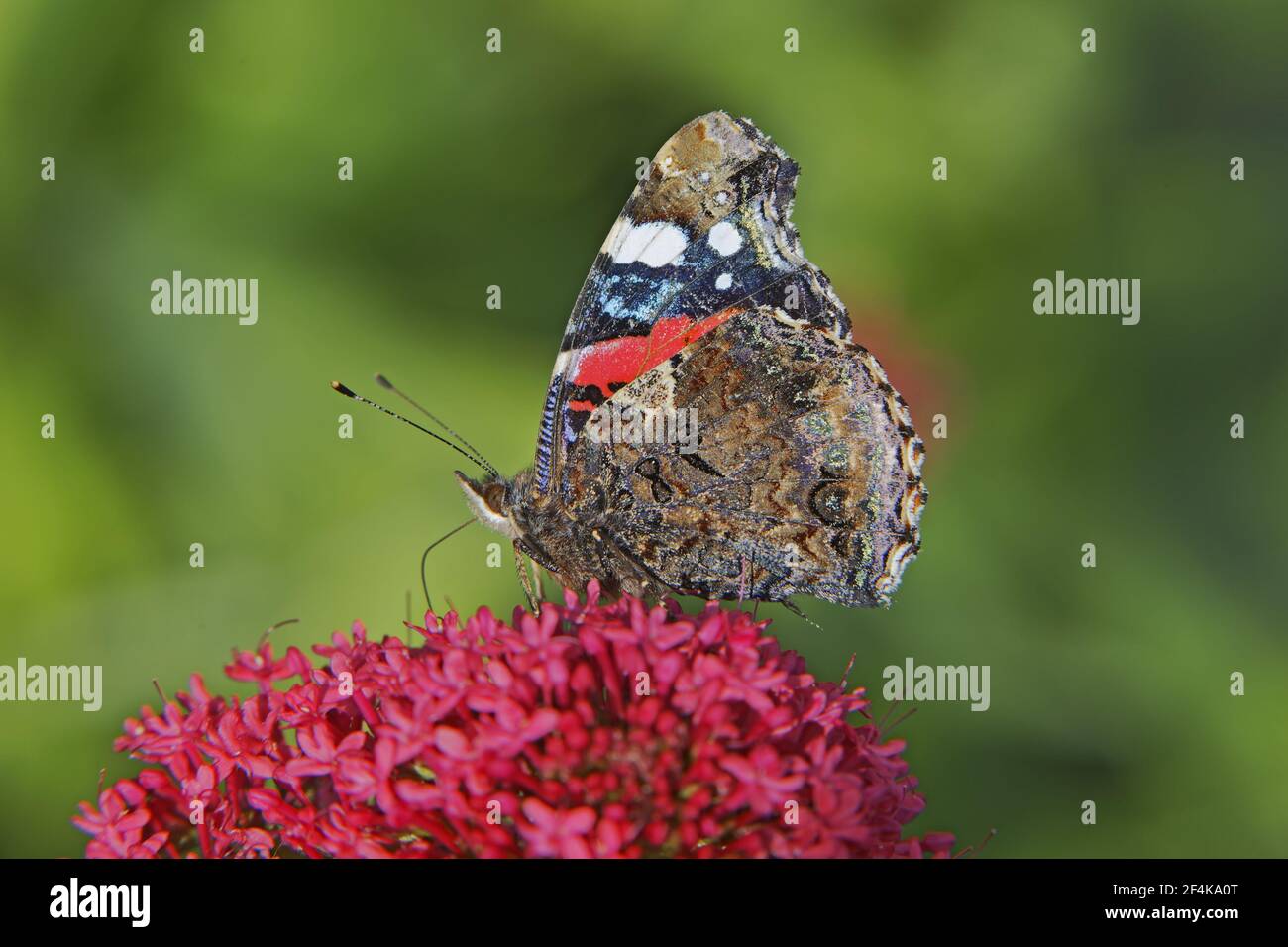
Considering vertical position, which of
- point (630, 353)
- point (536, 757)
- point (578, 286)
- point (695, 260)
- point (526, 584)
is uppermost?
point (578, 286)

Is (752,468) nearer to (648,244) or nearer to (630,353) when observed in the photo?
(630,353)

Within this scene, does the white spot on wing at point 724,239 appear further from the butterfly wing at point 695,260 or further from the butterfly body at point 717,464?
the butterfly body at point 717,464

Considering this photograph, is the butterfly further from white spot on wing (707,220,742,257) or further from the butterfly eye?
white spot on wing (707,220,742,257)

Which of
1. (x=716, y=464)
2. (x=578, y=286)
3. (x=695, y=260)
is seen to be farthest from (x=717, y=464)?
(x=578, y=286)

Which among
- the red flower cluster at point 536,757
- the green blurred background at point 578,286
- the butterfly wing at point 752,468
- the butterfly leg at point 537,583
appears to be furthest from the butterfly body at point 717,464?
the green blurred background at point 578,286

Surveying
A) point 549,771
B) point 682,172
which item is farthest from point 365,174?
point 549,771

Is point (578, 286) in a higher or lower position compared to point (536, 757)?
higher
